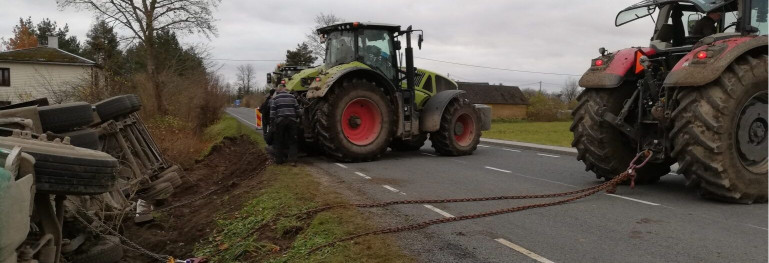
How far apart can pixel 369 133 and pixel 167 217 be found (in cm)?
461

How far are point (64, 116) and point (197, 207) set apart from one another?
2.28 meters

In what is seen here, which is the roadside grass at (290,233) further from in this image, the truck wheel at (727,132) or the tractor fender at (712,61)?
the tractor fender at (712,61)

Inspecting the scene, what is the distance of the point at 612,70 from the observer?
24.1 ft

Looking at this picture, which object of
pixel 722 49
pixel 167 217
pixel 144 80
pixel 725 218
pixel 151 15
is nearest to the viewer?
pixel 725 218

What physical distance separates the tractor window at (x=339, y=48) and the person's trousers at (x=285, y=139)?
6.85ft

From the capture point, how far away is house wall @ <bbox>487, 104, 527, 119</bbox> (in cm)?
6535

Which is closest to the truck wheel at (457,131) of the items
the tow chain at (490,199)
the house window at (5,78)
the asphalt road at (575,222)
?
the asphalt road at (575,222)

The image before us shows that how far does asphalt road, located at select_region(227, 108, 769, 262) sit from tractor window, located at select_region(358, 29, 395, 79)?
10.5 feet

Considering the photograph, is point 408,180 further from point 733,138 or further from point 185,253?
point 733,138

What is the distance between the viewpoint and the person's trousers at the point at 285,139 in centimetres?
1022

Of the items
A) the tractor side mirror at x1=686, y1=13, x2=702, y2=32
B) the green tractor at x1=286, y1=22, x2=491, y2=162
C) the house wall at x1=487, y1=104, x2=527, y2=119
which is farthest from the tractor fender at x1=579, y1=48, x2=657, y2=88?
the house wall at x1=487, y1=104, x2=527, y2=119

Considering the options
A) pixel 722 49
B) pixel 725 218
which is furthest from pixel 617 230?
pixel 722 49

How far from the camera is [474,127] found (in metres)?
12.8

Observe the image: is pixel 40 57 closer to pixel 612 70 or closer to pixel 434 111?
pixel 434 111
